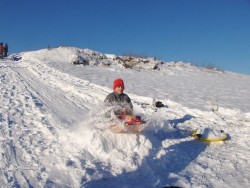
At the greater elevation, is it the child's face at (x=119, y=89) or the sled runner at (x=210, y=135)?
the child's face at (x=119, y=89)

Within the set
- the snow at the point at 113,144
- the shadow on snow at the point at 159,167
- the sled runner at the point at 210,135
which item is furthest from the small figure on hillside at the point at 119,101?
the sled runner at the point at 210,135

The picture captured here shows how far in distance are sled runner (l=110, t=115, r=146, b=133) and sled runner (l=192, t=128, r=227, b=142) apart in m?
1.45

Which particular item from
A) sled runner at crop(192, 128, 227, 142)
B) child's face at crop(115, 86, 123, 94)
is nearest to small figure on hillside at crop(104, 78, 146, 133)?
child's face at crop(115, 86, 123, 94)

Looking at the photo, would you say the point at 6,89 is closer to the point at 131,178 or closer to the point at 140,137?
the point at 140,137

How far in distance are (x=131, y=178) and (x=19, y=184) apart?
158 cm

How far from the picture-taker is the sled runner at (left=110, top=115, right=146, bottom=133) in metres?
7.00

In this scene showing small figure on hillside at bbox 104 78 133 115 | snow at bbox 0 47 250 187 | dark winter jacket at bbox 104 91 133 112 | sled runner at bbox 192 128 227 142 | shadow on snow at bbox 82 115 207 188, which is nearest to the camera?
shadow on snow at bbox 82 115 207 188

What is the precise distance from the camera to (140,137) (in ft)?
22.6

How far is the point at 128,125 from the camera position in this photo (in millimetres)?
7059

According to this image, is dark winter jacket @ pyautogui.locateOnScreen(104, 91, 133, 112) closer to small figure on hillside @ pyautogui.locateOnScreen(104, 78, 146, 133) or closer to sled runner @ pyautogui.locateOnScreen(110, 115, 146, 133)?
small figure on hillside @ pyautogui.locateOnScreen(104, 78, 146, 133)

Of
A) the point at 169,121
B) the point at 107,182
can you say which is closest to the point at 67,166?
the point at 107,182

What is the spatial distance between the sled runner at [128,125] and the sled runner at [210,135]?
1.45m

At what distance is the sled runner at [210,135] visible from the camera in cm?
759

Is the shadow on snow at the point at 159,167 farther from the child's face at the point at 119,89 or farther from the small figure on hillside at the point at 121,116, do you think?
the child's face at the point at 119,89
